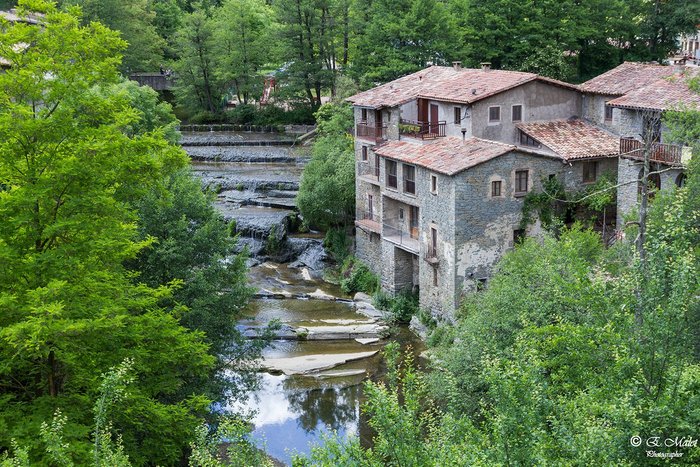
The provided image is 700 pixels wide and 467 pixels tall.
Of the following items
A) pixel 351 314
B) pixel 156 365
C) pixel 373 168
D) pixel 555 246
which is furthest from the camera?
pixel 373 168

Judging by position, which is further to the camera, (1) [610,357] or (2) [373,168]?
(2) [373,168]

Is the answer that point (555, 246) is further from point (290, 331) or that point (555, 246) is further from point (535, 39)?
point (535, 39)

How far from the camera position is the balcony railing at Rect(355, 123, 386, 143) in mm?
49031

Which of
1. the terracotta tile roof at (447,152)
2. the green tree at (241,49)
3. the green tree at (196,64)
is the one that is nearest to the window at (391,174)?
the terracotta tile roof at (447,152)

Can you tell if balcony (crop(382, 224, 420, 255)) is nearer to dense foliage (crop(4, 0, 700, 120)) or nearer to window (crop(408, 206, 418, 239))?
window (crop(408, 206, 418, 239))

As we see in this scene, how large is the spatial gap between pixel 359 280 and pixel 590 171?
546 inches

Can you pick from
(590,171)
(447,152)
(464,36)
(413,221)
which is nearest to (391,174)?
(413,221)

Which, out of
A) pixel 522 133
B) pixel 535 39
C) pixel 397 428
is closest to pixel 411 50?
pixel 535 39

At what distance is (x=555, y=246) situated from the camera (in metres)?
31.8

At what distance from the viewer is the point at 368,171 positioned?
5038 centimetres

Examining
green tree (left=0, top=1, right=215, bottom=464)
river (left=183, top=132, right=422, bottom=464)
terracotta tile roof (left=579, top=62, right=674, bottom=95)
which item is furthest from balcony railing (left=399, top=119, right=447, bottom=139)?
green tree (left=0, top=1, right=215, bottom=464)

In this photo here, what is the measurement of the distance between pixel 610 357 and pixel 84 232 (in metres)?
12.2

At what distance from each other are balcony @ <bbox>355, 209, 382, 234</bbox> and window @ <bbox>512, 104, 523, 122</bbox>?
919 centimetres

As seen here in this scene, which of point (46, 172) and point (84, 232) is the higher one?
point (46, 172)
